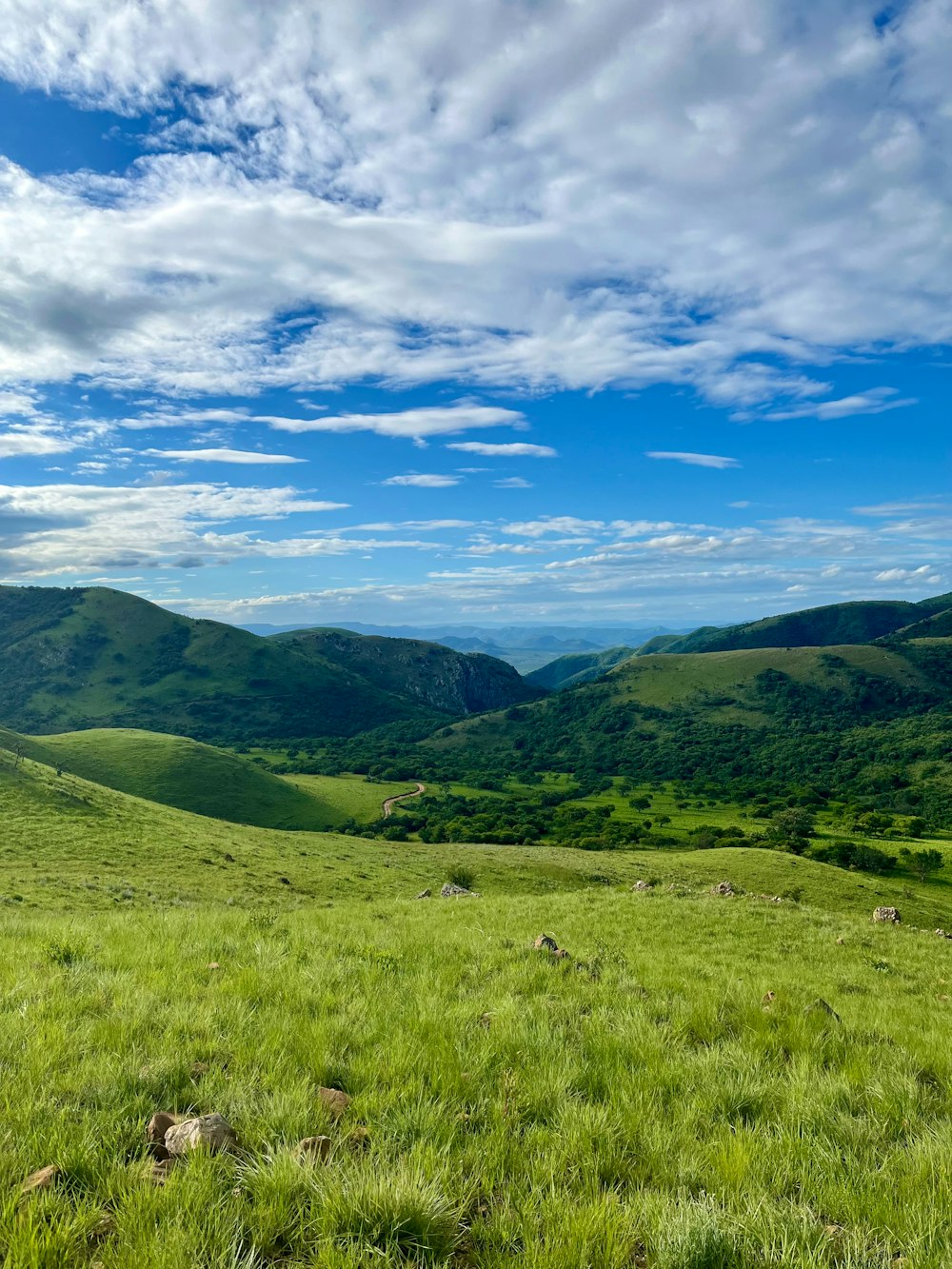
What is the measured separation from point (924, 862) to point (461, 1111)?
132 m

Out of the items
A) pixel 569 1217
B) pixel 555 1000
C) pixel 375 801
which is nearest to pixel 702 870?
pixel 555 1000

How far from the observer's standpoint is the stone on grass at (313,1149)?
430 centimetres

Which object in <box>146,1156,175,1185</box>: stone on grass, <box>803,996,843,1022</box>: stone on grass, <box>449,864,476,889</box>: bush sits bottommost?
<box>449,864,476,889</box>: bush

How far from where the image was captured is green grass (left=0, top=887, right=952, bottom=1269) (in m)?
3.70

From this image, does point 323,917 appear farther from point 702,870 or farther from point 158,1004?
point 702,870

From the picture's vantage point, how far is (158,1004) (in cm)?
727

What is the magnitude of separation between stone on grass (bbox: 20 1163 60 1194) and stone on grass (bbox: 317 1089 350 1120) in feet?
6.08

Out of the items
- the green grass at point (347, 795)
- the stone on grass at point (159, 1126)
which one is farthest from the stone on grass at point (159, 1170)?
the green grass at point (347, 795)

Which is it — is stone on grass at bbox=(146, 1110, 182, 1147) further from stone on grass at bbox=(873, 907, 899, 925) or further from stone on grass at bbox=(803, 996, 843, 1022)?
stone on grass at bbox=(873, 907, 899, 925)

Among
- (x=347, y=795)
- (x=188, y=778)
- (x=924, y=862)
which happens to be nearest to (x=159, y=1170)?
(x=924, y=862)


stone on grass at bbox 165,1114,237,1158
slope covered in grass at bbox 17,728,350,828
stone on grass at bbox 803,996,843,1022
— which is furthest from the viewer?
slope covered in grass at bbox 17,728,350,828

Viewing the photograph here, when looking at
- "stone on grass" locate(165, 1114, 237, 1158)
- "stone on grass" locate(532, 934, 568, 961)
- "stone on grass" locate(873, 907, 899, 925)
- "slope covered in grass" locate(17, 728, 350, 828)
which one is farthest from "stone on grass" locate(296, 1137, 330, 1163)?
"slope covered in grass" locate(17, 728, 350, 828)

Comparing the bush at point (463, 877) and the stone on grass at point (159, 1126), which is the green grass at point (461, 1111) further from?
the bush at point (463, 877)

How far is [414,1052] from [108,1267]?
328 cm
